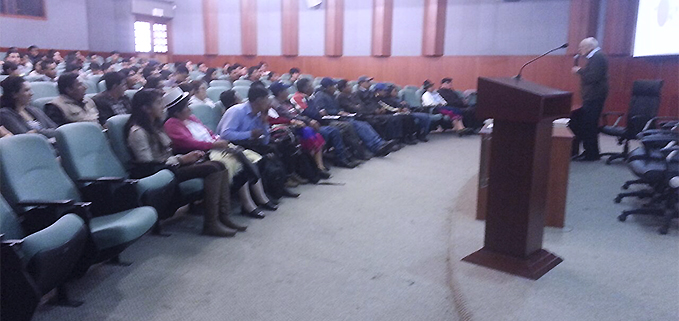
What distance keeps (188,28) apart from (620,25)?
11.0m

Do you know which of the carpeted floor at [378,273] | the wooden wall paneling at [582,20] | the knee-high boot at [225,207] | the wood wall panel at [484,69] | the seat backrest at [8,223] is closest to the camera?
the seat backrest at [8,223]

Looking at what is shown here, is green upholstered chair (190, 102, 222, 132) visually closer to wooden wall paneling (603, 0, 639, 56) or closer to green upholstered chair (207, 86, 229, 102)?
green upholstered chair (207, 86, 229, 102)

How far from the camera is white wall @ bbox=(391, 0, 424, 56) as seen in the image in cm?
1138

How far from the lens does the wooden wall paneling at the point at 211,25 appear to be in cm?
1410

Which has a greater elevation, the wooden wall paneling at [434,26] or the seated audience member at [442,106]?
the wooden wall paneling at [434,26]

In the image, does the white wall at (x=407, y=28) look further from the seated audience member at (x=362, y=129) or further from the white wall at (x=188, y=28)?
the white wall at (x=188, y=28)

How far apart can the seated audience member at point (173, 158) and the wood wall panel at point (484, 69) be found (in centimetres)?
749

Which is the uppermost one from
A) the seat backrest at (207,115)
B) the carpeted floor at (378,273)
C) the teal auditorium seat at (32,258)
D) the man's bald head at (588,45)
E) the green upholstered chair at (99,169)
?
the man's bald head at (588,45)

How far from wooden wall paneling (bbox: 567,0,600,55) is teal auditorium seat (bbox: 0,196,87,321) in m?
9.37

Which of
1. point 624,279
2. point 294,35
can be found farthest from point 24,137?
point 294,35

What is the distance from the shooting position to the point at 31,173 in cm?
265

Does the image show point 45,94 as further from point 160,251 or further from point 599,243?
point 599,243

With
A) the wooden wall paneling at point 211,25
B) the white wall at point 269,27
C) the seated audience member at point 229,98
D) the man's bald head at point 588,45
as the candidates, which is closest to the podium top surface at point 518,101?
the seated audience member at point 229,98

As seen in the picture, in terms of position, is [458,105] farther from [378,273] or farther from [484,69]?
[378,273]
